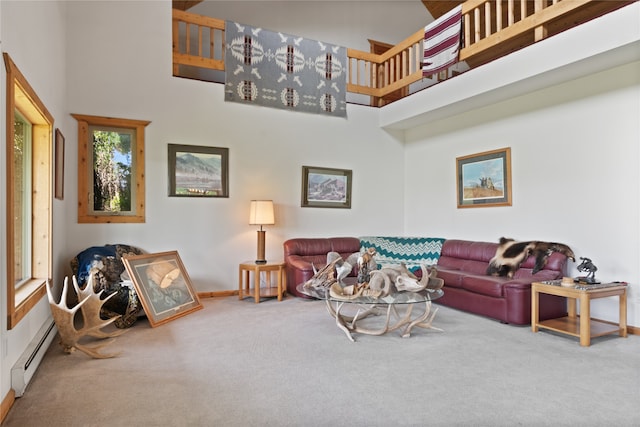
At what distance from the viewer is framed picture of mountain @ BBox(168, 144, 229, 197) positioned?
17.5 feet

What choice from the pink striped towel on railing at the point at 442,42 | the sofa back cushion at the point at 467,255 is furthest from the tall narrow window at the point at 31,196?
the sofa back cushion at the point at 467,255

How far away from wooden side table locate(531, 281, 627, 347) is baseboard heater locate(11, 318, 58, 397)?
13.5ft

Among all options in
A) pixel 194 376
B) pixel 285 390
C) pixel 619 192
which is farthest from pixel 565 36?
pixel 194 376

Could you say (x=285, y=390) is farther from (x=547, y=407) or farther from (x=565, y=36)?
(x=565, y=36)

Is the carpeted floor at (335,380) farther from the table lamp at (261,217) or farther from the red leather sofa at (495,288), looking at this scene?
the table lamp at (261,217)

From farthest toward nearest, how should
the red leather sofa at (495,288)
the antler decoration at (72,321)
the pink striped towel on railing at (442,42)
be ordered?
the pink striped towel on railing at (442,42), the red leather sofa at (495,288), the antler decoration at (72,321)

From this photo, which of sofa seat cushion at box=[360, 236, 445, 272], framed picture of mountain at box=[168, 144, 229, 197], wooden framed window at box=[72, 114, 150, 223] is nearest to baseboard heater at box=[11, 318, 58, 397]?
wooden framed window at box=[72, 114, 150, 223]

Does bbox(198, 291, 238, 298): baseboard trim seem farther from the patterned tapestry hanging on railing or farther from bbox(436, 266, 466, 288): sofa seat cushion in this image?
bbox(436, 266, 466, 288): sofa seat cushion

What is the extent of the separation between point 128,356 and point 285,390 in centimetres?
140

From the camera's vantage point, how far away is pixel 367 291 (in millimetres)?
3439

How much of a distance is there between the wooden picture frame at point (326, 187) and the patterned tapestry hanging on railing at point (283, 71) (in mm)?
945

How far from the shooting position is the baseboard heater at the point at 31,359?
2.37 meters

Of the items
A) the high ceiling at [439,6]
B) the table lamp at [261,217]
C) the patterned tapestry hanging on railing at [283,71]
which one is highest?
the high ceiling at [439,6]

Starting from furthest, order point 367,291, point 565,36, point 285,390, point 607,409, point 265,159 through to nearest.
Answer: point 265,159 → point 565,36 → point 367,291 → point 285,390 → point 607,409
